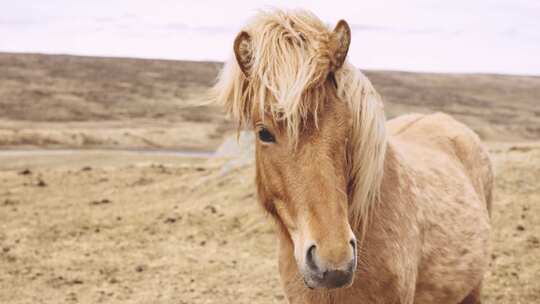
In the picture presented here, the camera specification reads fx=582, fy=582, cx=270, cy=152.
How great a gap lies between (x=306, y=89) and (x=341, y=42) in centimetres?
32

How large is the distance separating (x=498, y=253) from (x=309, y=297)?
4.30m

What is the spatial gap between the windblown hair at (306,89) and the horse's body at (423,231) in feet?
0.75

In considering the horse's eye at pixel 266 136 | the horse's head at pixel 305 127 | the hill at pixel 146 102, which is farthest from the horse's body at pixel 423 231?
the hill at pixel 146 102

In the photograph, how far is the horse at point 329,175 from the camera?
7.95 feet

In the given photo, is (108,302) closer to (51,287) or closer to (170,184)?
(51,287)

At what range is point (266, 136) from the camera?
262 cm

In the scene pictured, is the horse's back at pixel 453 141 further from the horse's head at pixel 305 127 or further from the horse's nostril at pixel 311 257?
the horse's nostril at pixel 311 257

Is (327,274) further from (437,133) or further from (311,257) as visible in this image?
(437,133)

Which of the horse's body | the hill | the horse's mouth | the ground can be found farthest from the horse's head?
the hill

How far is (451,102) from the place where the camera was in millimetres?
60906

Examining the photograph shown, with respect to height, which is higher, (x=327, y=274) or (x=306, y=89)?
(x=306, y=89)

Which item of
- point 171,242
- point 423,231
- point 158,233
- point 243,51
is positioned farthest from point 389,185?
point 158,233

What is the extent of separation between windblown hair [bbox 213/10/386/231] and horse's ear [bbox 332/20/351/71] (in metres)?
0.02

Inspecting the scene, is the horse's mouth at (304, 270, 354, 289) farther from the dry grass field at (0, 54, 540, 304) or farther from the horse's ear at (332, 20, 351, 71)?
the dry grass field at (0, 54, 540, 304)
